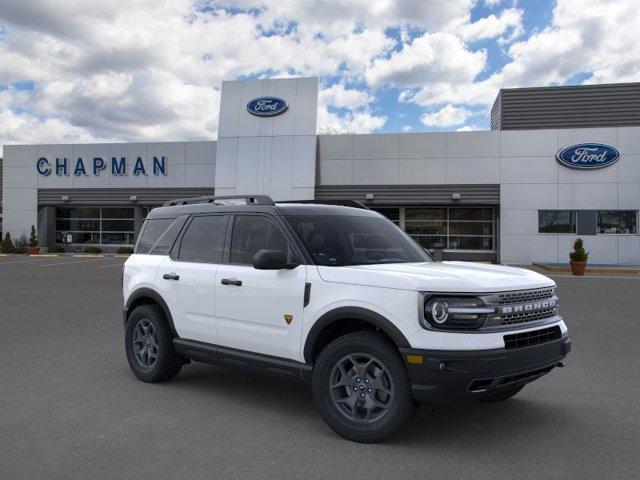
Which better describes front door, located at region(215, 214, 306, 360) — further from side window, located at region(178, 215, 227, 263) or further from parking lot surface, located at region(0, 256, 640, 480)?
parking lot surface, located at region(0, 256, 640, 480)

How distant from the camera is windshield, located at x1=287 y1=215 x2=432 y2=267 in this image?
A: 197 inches

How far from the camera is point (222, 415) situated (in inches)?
200

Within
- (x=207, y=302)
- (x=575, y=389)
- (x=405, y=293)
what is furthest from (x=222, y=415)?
(x=575, y=389)

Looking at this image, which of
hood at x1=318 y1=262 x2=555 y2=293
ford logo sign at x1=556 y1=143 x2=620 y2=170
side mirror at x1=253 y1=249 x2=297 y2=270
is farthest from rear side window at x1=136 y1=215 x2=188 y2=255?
ford logo sign at x1=556 y1=143 x2=620 y2=170

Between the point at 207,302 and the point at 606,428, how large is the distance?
3574mm

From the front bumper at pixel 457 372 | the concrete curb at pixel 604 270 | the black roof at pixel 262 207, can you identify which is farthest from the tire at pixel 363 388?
the concrete curb at pixel 604 270

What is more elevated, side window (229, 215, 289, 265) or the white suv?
side window (229, 215, 289, 265)

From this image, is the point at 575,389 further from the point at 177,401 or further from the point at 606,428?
the point at 177,401

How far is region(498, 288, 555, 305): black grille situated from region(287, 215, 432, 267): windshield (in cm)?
118

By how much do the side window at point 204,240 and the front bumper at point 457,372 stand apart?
2.32 metres

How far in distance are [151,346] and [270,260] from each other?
88.5 inches

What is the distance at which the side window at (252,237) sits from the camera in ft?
17.2

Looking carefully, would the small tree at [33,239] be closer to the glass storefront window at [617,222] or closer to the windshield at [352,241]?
the glass storefront window at [617,222]

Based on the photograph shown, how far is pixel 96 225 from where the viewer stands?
35.6 m
